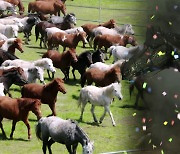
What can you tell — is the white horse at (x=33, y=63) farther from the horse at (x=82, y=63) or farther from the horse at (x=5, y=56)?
the horse at (x=82, y=63)

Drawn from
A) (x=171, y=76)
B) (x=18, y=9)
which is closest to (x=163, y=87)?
(x=171, y=76)

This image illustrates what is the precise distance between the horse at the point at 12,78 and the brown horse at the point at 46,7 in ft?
27.1

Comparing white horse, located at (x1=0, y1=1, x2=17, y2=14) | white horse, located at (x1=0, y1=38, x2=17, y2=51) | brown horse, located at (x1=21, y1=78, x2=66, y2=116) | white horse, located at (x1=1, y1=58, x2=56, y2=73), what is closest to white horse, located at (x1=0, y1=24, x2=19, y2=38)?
white horse, located at (x1=0, y1=38, x2=17, y2=51)

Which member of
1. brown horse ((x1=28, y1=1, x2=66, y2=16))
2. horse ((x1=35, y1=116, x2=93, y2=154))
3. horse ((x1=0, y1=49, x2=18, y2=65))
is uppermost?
horse ((x1=35, y1=116, x2=93, y2=154))

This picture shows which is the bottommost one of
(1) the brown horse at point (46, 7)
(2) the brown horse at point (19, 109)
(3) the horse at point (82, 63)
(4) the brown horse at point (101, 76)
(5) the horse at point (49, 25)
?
(1) the brown horse at point (46, 7)

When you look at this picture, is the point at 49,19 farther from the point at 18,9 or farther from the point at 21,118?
the point at 21,118

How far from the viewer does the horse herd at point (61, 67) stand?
17.0ft

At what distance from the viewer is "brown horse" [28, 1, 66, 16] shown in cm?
1622

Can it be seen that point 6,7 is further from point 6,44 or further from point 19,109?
point 19,109

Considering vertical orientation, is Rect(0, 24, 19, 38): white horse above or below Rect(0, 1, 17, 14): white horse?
above

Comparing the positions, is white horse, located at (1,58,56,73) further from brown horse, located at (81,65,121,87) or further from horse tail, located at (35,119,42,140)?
horse tail, located at (35,119,42,140)

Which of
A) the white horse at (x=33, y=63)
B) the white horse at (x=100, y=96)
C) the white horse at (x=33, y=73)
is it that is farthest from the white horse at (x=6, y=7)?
the white horse at (x=100, y=96)

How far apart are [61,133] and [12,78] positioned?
268cm

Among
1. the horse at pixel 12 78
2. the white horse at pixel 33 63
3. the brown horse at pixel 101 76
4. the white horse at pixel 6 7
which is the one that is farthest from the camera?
the white horse at pixel 6 7
